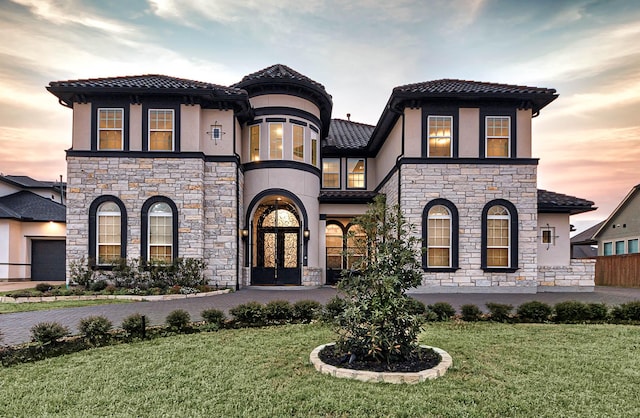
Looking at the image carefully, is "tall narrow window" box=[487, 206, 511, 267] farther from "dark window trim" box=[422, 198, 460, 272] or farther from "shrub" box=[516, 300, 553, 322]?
"shrub" box=[516, 300, 553, 322]

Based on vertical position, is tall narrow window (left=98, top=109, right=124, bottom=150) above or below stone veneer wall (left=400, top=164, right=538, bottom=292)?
above

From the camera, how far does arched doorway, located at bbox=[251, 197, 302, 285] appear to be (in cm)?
1542

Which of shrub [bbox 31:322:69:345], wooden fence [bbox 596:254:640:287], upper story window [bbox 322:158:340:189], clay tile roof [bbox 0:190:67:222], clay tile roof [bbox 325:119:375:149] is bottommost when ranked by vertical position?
wooden fence [bbox 596:254:640:287]

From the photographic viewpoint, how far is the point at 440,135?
13227mm

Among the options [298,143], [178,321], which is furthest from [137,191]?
[178,321]

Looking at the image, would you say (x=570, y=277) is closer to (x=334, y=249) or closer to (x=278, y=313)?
(x=334, y=249)

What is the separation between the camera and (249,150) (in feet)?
49.9

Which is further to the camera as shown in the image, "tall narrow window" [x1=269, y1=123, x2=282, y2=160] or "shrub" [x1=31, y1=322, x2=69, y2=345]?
"tall narrow window" [x1=269, y1=123, x2=282, y2=160]

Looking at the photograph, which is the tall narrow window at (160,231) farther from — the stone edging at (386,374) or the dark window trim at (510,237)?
the dark window trim at (510,237)

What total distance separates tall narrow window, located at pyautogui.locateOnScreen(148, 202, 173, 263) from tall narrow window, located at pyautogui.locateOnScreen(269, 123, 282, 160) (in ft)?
16.0

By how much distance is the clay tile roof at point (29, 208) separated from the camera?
693 inches

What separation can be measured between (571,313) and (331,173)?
12.2 m

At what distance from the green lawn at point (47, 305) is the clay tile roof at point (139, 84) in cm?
761

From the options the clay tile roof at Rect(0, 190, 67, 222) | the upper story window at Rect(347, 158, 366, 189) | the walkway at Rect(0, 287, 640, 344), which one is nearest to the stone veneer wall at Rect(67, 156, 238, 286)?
the walkway at Rect(0, 287, 640, 344)
